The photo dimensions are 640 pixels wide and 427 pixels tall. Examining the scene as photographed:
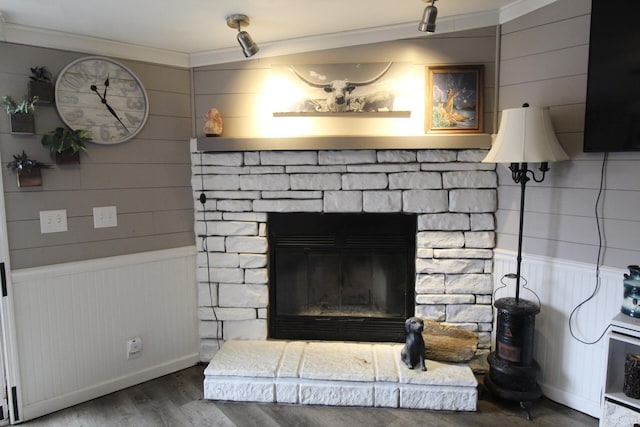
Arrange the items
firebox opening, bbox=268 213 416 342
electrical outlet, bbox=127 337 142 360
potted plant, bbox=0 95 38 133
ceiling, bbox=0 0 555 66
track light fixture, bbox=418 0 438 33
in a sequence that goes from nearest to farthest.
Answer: track light fixture, bbox=418 0 438 33 < ceiling, bbox=0 0 555 66 < potted plant, bbox=0 95 38 133 < electrical outlet, bbox=127 337 142 360 < firebox opening, bbox=268 213 416 342

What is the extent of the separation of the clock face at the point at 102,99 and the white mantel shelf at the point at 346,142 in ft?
1.50

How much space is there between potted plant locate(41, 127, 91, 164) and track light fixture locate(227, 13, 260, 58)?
106cm

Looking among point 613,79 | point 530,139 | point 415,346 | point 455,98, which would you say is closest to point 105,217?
point 415,346

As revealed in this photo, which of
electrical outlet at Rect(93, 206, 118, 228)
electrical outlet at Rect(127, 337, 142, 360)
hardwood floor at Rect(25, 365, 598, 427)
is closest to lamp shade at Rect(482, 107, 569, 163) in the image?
hardwood floor at Rect(25, 365, 598, 427)

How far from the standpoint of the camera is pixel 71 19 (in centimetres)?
216

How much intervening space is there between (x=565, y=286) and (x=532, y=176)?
657 mm

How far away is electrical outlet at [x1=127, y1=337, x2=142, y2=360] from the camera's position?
2.63m

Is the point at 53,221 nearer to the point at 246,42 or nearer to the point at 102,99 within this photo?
the point at 102,99

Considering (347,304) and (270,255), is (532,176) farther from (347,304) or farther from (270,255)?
(270,255)

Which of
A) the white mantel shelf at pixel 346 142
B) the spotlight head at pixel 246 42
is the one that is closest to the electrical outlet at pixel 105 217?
the white mantel shelf at pixel 346 142

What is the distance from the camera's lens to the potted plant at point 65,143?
A: 229cm

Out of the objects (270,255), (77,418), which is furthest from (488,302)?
(77,418)

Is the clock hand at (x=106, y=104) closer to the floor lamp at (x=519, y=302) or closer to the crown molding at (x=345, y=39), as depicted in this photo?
the crown molding at (x=345, y=39)

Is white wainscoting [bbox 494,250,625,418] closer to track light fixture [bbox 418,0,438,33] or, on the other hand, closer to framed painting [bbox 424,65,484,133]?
framed painting [bbox 424,65,484,133]
